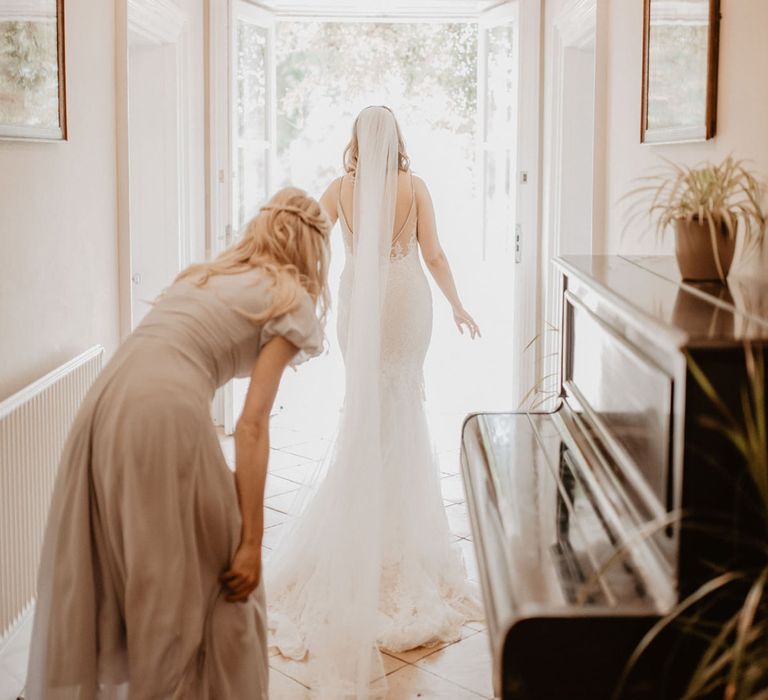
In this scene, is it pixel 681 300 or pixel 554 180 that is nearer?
pixel 681 300

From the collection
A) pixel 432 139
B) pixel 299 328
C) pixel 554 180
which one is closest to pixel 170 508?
pixel 299 328

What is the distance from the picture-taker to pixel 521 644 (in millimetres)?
1457

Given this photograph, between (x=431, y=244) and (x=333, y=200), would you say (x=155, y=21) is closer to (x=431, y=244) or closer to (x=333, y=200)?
(x=333, y=200)

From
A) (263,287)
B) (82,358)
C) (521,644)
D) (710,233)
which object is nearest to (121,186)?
(82,358)

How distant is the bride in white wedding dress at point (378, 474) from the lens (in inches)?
132

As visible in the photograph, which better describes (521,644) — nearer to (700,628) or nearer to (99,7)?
(700,628)

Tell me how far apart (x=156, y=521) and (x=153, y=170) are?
3.64 m

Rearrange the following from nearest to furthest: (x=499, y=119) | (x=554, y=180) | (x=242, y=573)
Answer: (x=242, y=573) → (x=554, y=180) → (x=499, y=119)

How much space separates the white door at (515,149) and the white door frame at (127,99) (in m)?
1.64

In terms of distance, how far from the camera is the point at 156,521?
2047 millimetres

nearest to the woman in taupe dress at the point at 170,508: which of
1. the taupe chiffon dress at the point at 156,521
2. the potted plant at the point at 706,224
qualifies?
the taupe chiffon dress at the point at 156,521

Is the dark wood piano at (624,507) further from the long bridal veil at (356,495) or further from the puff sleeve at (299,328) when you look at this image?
the long bridal veil at (356,495)

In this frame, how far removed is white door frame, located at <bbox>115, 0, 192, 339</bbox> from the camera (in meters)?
4.27

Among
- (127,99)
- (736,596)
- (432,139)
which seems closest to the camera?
(736,596)
